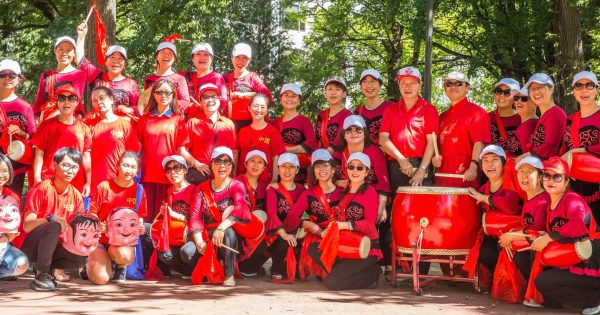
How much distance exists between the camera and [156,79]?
8.59m

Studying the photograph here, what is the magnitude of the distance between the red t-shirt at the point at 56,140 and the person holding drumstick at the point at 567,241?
4545mm

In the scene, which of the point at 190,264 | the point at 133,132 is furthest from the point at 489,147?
the point at 133,132

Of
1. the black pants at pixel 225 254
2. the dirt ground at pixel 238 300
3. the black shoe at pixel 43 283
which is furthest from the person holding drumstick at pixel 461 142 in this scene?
the black shoe at pixel 43 283

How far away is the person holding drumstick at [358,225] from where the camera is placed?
732 cm

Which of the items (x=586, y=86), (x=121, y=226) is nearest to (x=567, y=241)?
(x=586, y=86)

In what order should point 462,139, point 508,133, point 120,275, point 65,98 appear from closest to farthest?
point 120,275 → point 462,139 → point 65,98 → point 508,133

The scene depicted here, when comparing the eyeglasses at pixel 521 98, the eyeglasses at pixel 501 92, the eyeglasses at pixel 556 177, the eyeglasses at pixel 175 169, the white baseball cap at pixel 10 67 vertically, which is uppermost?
the white baseball cap at pixel 10 67

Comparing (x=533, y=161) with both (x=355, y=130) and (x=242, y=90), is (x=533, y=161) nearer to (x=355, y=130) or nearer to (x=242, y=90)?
(x=355, y=130)

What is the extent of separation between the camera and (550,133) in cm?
710

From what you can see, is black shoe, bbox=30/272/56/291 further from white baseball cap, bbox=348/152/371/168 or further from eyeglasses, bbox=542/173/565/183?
eyeglasses, bbox=542/173/565/183

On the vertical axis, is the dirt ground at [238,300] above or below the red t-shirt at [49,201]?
below

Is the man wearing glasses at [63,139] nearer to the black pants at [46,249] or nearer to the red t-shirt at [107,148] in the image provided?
the red t-shirt at [107,148]

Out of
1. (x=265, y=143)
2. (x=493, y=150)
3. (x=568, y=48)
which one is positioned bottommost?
(x=493, y=150)

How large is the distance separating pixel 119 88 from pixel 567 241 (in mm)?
4979
